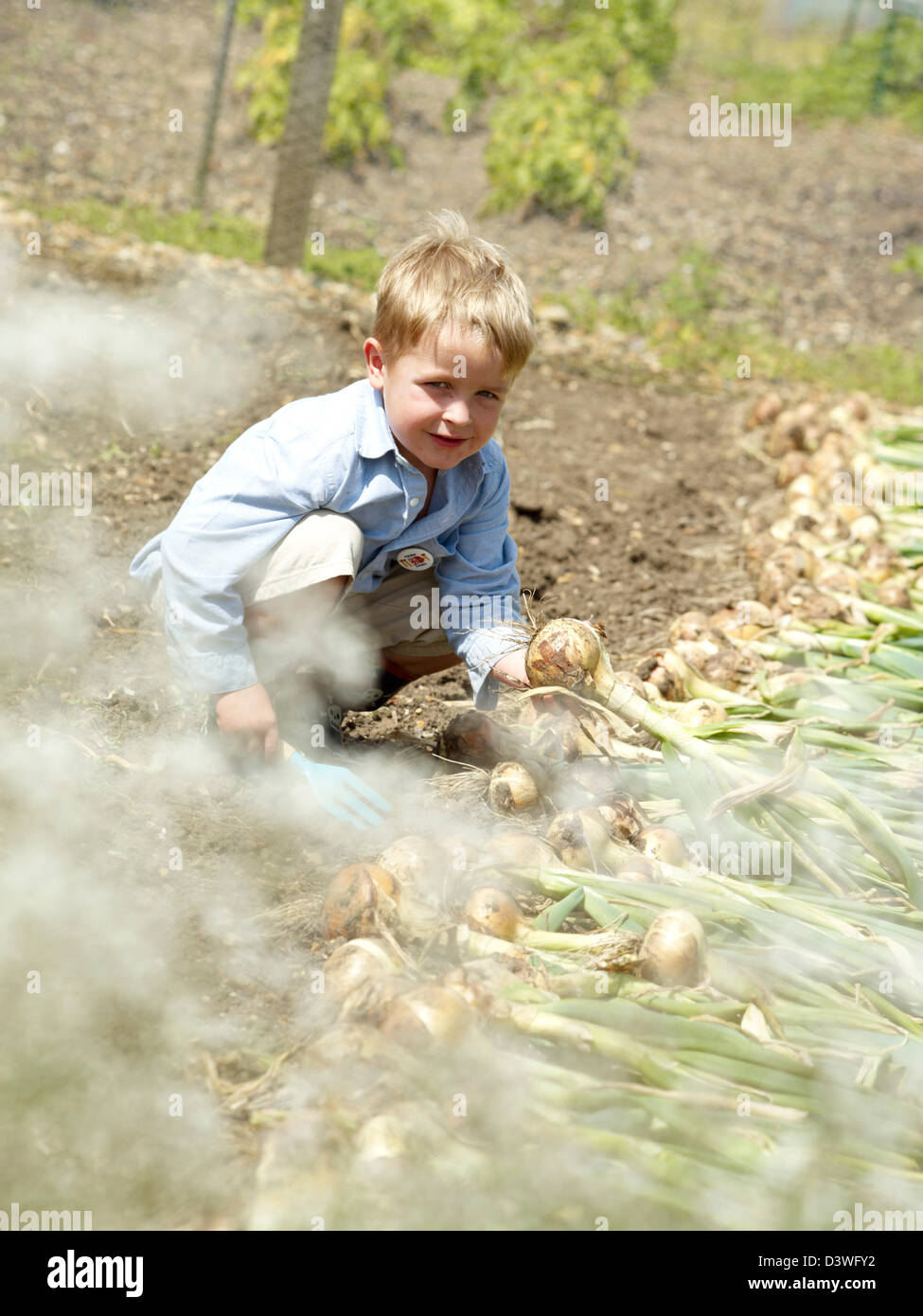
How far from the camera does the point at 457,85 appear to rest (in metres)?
7.84

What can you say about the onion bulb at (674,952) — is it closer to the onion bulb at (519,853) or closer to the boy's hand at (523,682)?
the onion bulb at (519,853)

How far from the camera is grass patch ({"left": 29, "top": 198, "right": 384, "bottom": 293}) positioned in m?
4.71

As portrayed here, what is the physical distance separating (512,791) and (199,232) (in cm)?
392

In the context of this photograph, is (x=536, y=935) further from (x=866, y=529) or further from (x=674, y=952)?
(x=866, y=529)

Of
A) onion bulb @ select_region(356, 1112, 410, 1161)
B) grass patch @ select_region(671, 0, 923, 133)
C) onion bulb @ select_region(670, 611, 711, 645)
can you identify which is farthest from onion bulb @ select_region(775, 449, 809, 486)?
grass patch @ select_region(671, 0, 923, 133)

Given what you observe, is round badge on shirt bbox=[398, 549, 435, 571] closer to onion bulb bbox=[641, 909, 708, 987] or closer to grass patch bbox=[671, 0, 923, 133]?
onion bulb bbox=[641, 909, 708, 987]

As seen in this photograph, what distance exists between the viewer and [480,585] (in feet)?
7.73

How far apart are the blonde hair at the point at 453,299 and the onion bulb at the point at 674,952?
1029 mm

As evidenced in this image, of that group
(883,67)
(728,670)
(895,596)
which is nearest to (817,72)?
(883,67)

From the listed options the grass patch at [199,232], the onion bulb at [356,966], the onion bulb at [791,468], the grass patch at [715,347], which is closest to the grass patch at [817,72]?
the grass patch at [715,347]

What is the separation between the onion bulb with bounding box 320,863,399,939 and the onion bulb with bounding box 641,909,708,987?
414mm

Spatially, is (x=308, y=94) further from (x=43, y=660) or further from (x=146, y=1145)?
(x=146, y=1145)

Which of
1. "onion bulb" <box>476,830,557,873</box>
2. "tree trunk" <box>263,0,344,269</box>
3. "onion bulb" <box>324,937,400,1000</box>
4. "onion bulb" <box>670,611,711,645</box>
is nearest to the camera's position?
"onion bulb" <box>324,937,400,1000</box>

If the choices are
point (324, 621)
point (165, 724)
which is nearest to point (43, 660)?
point (165, 724)
